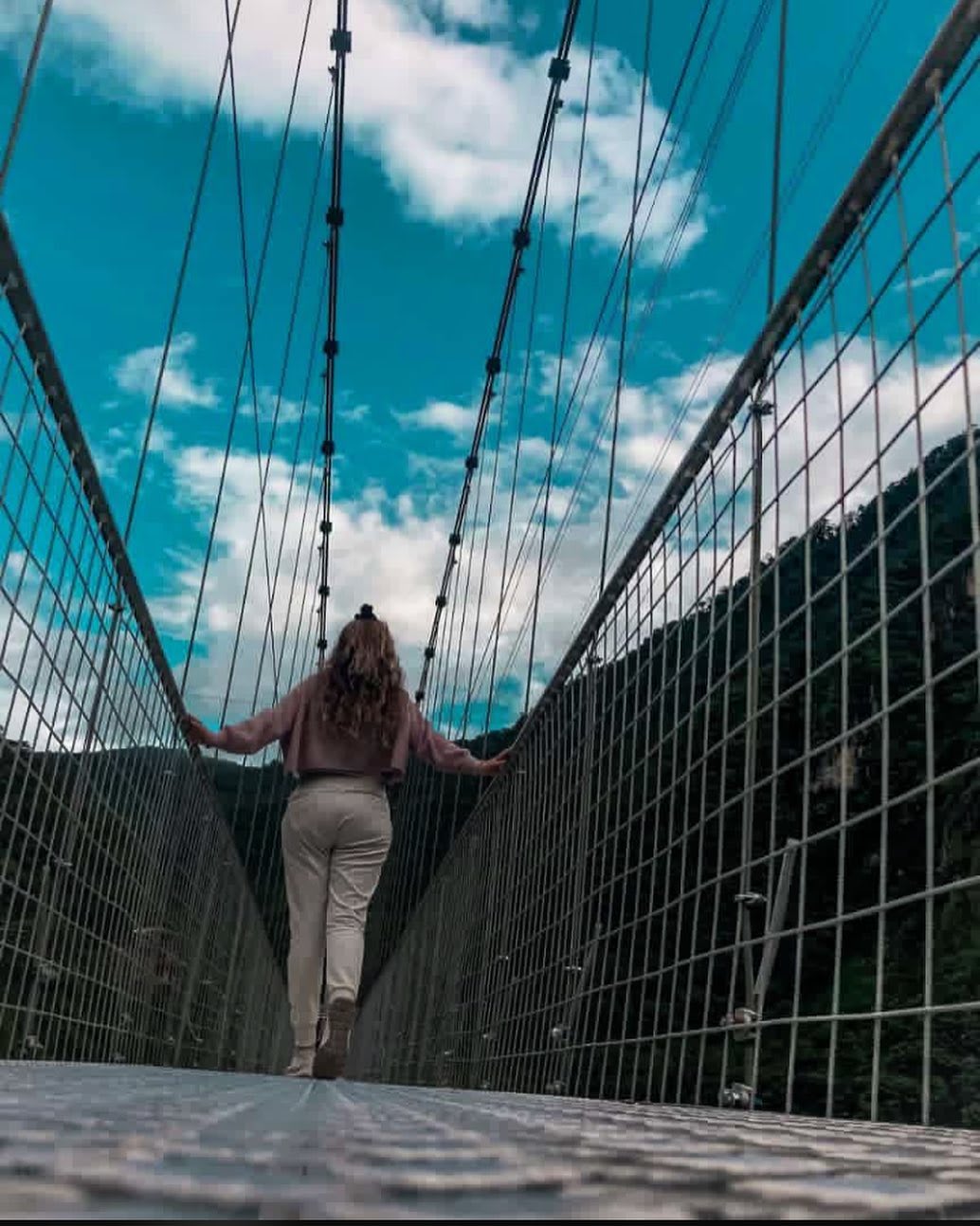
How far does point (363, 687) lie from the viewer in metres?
2.07

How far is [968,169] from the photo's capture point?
0.80 meters

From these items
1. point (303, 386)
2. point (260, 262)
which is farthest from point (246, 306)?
point (303, 386)

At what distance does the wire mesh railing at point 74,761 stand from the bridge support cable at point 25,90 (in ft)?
0.47

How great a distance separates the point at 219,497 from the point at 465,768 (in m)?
3.80

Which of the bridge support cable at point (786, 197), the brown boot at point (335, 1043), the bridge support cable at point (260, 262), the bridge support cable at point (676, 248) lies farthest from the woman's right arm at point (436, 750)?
the bridge support cable at point (260, 262)

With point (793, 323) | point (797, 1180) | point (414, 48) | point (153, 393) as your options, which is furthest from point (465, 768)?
point (414, 48)

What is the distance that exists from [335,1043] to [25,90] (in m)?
1.50

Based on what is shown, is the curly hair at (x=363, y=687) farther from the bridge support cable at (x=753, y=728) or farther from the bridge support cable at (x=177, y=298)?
the bridge support cable at (x=177, y=298)

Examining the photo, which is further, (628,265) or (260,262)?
(260,262)

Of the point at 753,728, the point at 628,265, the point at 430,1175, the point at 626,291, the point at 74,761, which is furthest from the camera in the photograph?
the point at 628,265

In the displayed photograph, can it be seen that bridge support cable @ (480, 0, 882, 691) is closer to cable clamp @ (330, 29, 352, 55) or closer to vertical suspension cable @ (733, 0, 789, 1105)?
cable clamp @ (330, 29, 352, 55)

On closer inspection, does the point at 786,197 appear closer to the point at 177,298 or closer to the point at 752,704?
the point at 177,298

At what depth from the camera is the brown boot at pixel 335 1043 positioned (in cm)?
197

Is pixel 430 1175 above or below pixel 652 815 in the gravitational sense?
below
